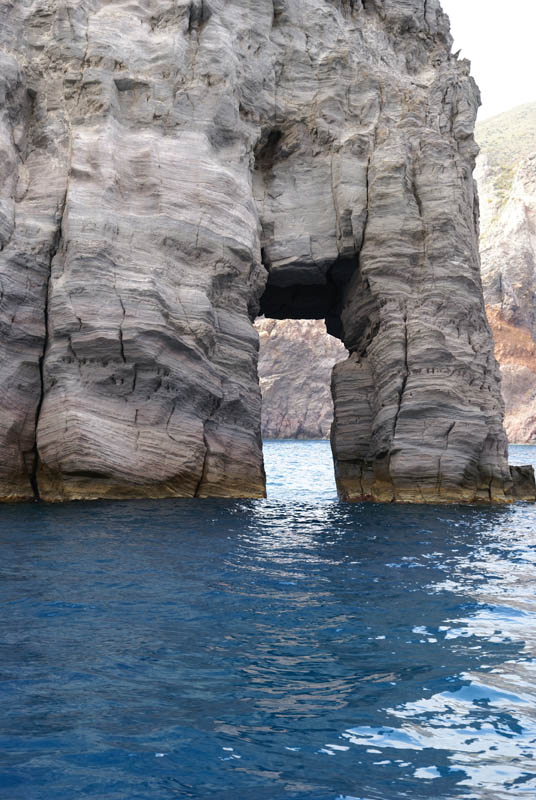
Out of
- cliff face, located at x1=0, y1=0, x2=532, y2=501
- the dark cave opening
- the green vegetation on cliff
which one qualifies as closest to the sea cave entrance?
the green vegetation on cliff

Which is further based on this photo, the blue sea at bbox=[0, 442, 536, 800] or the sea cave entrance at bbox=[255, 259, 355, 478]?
the sea cave entrance at bbox=[255, 259, 355, 478]

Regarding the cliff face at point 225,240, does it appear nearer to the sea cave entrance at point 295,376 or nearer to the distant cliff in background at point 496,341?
the distant cliff in background at point 496,341

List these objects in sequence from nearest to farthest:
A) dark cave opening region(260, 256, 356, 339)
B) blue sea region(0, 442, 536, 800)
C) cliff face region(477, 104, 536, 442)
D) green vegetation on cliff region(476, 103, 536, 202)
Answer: blue sea region(0, 442, 536, 800) < dark cave opening region(260, 256, 356, 339) < cliff face region(477, 104, 536, 442) < green vegetation on cliff region(476, 103, 536, 202)

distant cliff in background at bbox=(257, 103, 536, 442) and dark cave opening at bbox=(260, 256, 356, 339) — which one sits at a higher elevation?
Answer: distant cliff in background at bbox=(257, 103, 536, 442)

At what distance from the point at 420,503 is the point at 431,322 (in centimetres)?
607

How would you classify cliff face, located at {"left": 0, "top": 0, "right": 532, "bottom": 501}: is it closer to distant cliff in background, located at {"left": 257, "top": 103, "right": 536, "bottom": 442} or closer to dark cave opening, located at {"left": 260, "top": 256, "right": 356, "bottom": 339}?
dark cave opening, located at {"left": 260, "top": 256, "right": 356, "bottom": 339}

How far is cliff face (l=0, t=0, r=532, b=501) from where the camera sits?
2095cm

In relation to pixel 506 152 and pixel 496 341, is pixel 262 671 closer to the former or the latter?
pixel 496 341

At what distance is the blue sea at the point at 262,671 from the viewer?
5184 mm

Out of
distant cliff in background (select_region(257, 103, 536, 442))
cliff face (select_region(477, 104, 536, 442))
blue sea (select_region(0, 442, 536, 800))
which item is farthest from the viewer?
distant cliff in background (select_region(257, 103, 536, 442))

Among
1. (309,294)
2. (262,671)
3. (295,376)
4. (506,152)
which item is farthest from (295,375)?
(262,671)

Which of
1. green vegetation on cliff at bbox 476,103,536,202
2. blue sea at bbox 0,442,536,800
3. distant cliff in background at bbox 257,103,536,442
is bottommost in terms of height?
blue sea at bbox 0,442,536,800

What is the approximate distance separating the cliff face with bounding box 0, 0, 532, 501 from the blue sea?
7.55m

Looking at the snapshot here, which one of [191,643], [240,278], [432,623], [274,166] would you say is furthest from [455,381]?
[191,643]
